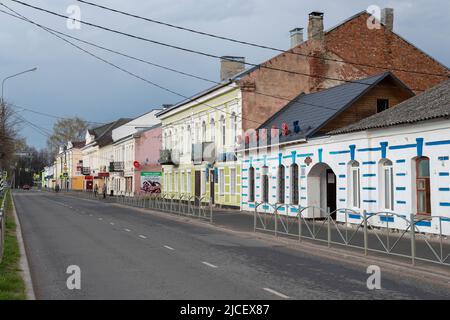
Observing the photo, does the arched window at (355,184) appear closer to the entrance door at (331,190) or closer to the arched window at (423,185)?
the entrance door at (331,190)

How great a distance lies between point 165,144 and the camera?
167 ft

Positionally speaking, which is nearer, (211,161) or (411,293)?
(411,293)

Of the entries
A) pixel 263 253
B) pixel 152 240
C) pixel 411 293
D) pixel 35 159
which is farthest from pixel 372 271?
pixel 35 159

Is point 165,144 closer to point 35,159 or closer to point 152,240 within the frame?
point 152,240

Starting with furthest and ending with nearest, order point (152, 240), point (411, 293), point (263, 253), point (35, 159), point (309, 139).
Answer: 1. point (35, 159)
2. point (309, 139)
3. point (152, 240)
4. point (263, 253)
5. point (411, 293)

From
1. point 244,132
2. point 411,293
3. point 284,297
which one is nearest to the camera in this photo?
point 284,297

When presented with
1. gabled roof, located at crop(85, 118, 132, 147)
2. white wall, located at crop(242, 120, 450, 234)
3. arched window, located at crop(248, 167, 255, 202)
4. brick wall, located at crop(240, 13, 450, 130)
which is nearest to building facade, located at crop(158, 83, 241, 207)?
brick wall, located at crop(240, 13, 450, 130)

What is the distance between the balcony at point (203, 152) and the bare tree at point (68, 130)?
8161 cm

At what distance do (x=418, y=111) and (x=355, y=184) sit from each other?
4303 mm

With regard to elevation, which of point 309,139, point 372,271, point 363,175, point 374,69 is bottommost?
point 372,271

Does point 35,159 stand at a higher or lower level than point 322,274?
higher

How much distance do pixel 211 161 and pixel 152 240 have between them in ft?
67.5

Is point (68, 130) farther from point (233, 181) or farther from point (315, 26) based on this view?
point (315, 26)

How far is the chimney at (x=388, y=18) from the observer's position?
113 feet
